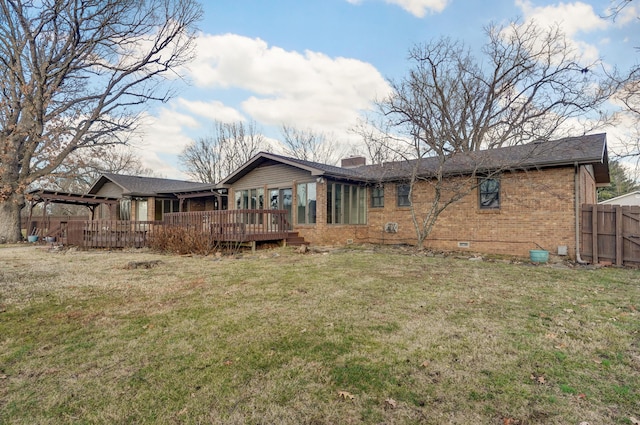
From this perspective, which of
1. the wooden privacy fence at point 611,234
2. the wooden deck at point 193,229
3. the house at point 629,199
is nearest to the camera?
the wooden privacy fence at point 611,234

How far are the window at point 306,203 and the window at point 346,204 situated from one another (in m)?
0.61

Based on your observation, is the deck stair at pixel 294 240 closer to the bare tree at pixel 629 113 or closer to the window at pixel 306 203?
the window at pixel 306 203

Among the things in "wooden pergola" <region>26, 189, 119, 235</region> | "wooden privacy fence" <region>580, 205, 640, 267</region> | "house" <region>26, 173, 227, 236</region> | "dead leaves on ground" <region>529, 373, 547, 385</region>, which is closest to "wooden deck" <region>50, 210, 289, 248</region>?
"wooden pergola" <region>26, 189, 119, 235</region>

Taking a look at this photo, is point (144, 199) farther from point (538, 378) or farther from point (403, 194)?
point (538, 378)

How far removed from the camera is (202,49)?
58.1 ft

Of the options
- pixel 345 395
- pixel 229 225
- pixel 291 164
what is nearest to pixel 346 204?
pixel 291 164

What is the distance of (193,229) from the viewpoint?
37.5 ft

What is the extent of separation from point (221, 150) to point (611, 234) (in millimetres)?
34330

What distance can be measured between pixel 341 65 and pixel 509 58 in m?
7.81

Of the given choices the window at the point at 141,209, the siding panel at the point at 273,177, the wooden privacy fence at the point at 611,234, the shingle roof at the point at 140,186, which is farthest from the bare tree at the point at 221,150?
the wooden privacy fence at the point at 611,234

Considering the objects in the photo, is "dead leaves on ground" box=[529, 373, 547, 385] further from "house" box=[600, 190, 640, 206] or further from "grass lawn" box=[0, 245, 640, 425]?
"house" box=[600, 190, 640, 206]

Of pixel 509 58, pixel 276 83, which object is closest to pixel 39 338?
pixel 509 58

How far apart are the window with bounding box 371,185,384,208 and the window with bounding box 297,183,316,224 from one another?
9.89 ft

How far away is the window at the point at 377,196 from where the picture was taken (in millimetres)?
14625
